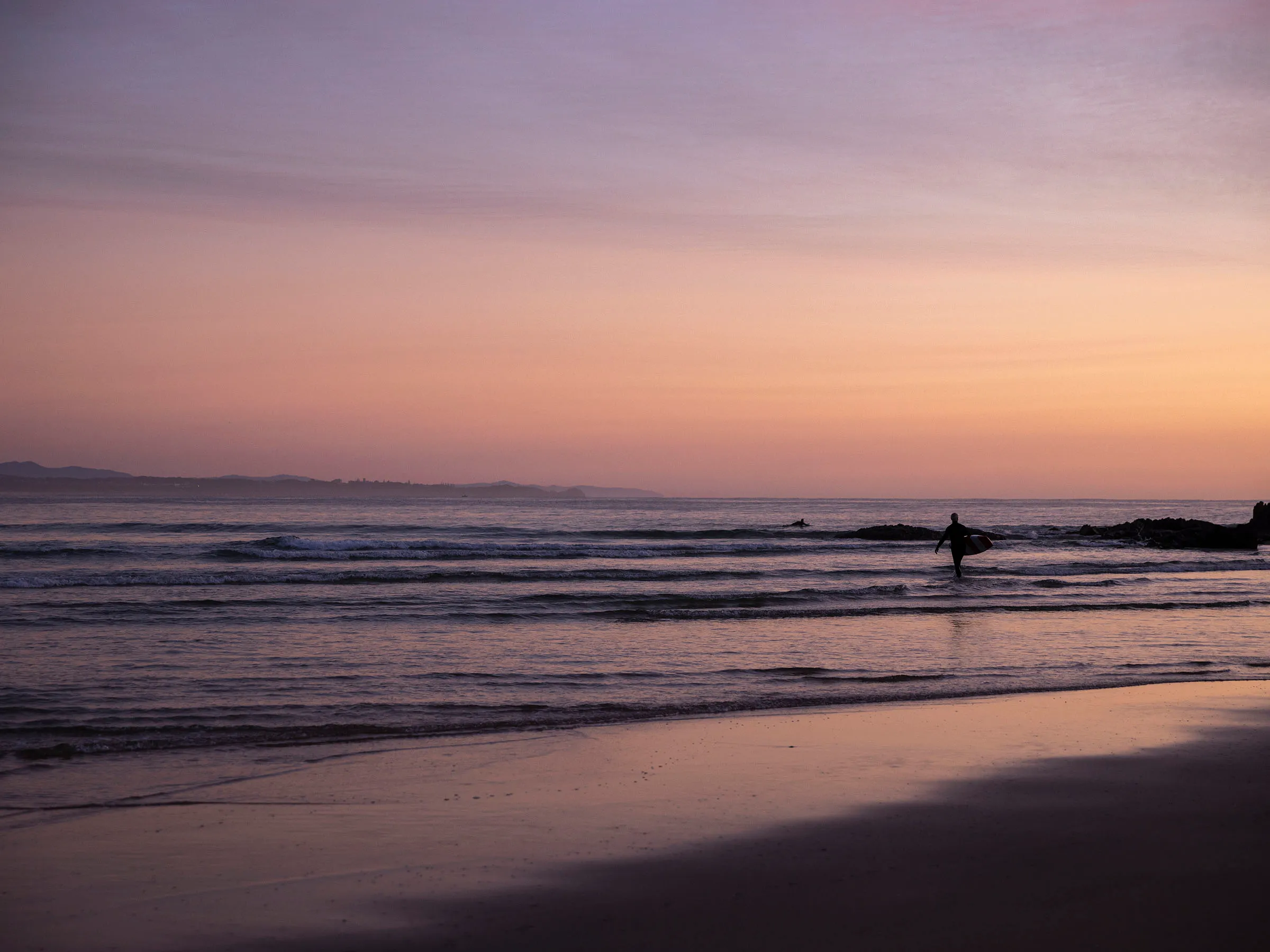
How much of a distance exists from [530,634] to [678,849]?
407 inches

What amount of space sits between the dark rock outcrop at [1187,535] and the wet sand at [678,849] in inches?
1546

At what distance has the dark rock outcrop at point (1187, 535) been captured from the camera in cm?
4256

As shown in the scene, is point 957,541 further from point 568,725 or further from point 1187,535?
point 1187,535

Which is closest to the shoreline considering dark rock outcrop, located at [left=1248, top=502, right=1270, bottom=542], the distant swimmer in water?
the distant swimmer in water

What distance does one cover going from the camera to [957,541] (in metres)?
26.6

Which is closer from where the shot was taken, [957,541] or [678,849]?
[678,849]

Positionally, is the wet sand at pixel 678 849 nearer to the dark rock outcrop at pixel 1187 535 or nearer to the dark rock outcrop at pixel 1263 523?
the dark rock outcrop at pixel 1187 535

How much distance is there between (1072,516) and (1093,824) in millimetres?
104324

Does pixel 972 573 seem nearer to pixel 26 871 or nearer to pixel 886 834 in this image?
pixel 886 834

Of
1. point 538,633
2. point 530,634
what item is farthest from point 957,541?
point 530,634

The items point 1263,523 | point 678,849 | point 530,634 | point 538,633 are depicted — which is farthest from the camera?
point 1263,523

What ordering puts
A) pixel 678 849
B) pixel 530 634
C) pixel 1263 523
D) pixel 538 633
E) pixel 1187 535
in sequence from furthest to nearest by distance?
pixel 1263 523, pixel 1187 535, pixel 538 633, pixel 530 634, pixel 678 849

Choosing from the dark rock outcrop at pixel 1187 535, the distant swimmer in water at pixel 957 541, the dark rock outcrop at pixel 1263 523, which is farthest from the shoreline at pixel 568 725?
the dark rock outcrop at pixel 1263 523

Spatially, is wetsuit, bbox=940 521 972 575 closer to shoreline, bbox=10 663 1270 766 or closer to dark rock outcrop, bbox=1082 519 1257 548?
shoreline, bbox=10 663 1270 766
